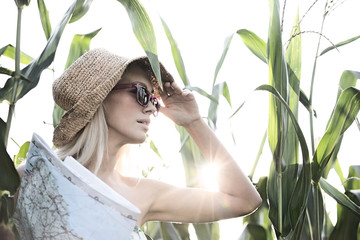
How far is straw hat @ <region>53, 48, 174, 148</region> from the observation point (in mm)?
984

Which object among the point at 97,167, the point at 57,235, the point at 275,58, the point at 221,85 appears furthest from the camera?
the point at 221,85

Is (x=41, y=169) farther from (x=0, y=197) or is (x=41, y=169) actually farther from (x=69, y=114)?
(x=69, y=114)

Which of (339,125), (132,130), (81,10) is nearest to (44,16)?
(81,10)

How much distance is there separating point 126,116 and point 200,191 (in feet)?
0.76

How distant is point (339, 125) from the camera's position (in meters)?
1.16

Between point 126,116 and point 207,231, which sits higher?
point 126,116

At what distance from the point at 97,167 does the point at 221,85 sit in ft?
1.50

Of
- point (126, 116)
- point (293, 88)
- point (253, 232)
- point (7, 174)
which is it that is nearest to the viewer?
point (7, 174)

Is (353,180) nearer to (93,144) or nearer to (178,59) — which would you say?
(178,59)

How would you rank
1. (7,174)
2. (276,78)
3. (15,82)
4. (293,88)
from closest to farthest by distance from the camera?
(7,174), (15,82), (276,78), (293,88)

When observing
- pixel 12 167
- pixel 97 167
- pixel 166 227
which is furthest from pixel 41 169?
pixel 166 227

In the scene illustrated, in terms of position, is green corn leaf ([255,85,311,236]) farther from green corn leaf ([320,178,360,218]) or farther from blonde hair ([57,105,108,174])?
blonde hair ([57,105,108,174])

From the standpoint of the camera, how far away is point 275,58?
3.62ft

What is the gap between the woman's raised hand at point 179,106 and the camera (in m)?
1.13
